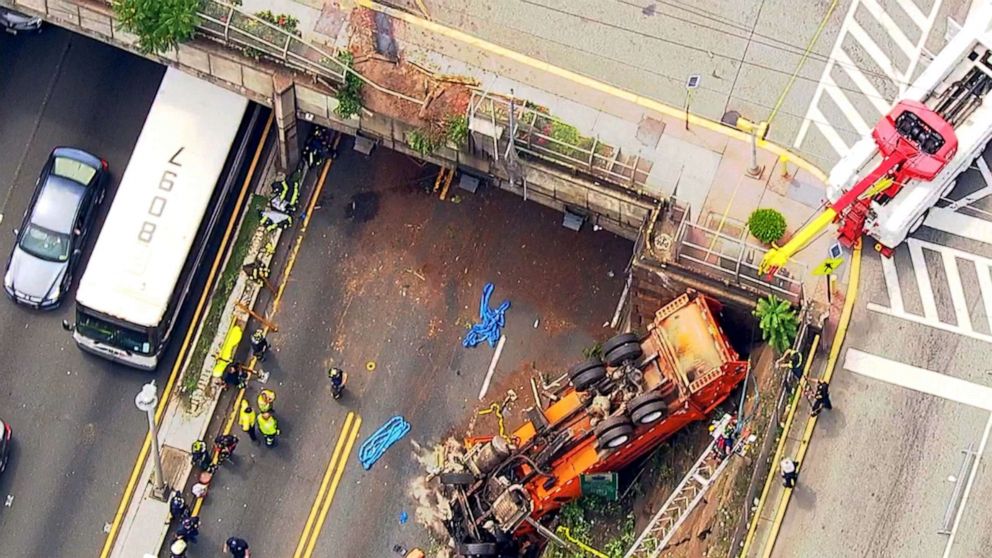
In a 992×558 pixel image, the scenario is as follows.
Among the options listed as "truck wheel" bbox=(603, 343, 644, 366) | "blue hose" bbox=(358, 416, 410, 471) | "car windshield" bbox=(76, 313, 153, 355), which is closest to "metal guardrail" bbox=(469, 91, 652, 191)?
"truck wheel" bbox=(603, 343, 644, 366)

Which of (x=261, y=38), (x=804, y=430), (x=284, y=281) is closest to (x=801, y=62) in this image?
(x=804, y=430)

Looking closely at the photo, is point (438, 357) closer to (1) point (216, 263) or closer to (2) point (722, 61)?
(1) point (216, 263)

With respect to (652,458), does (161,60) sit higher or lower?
higher

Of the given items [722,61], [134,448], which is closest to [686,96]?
[722,61]

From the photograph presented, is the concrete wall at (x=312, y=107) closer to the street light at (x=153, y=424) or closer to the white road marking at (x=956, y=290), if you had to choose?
the white road marking at (x=956, y=290)

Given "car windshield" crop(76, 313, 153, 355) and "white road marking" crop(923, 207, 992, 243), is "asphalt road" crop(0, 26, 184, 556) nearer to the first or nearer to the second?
"car windshield" crop(76, 313, 153, 355)

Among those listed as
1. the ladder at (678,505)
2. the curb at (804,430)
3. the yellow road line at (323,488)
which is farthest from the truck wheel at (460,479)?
the curb at (804,430)

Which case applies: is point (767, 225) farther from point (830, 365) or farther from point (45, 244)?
point (45, 244)

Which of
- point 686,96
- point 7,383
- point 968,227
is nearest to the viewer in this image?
point 968,227
